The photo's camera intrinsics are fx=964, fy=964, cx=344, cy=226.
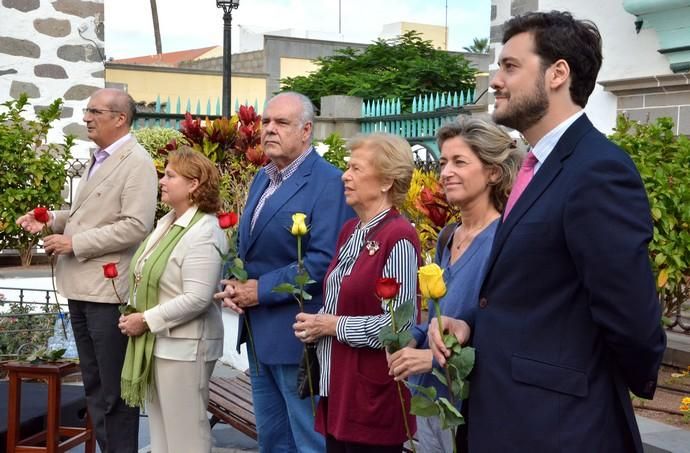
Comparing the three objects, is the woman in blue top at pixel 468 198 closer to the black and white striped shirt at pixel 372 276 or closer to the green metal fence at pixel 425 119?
the black and white striped shirt at pixel 372 276

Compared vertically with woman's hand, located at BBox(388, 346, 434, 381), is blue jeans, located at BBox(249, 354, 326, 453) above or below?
below

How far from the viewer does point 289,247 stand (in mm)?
4109

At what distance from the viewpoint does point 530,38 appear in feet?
7.84

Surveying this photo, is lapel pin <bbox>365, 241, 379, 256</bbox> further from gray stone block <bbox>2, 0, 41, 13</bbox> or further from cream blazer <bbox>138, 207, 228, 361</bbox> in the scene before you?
gray stone block <bbox>2, 0, 41, 13</bbox>

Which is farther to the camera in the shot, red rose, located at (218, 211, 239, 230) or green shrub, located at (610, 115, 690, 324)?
green shrub, located at (610, 115, 690, 324)

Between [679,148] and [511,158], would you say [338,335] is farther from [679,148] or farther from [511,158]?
[679,148]

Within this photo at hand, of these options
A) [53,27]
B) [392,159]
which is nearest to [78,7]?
[53,27]

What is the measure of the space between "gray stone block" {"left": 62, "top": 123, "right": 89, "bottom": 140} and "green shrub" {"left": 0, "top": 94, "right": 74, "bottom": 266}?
4.57 ft

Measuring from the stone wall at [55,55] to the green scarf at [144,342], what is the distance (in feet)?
19.2

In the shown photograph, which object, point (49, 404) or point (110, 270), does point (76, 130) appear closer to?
point (49, 404)

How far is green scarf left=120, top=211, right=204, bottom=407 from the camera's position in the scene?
4332 millimetres

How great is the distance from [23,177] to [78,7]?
2.43 m

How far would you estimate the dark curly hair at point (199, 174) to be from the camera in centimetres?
446

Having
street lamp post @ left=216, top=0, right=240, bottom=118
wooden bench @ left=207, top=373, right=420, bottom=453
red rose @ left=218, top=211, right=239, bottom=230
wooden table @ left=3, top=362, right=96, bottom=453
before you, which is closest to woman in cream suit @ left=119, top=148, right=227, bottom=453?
red rose @ left=218, top=211, right=239, bottom=230
